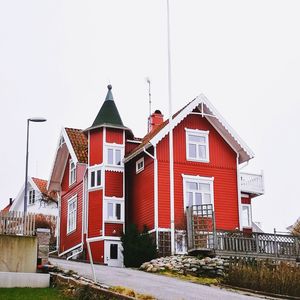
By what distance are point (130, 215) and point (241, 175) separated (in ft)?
24.9

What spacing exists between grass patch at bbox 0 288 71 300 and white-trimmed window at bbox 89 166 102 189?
→ 15.8 metres

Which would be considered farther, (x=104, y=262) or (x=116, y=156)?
(x=116, y=156)

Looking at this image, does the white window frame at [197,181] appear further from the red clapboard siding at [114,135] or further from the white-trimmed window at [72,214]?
the white-trimmed window at [72,214]

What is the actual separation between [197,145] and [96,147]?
5.58 metres

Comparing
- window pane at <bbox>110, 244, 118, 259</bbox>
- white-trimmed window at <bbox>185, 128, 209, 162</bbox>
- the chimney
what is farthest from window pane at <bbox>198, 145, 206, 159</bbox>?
window pane at <bbox>110, 244, 118, 259</bbox>

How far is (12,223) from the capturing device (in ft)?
72.7

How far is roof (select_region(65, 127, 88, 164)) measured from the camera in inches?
1455

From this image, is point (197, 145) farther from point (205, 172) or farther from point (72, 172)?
point (72, 172)

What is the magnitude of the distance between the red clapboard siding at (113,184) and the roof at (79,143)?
7.17 ft

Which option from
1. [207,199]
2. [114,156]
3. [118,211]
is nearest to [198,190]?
[207,199]

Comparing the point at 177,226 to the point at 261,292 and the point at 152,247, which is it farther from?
the point at 261,292

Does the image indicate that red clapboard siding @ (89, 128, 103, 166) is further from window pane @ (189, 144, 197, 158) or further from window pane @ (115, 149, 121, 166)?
window pane @ (189, 144, 197, 158)

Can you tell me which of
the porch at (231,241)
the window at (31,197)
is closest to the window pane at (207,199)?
the porch at (231,241)

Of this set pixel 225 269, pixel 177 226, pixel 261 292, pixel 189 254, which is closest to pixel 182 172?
pixel 177 226
